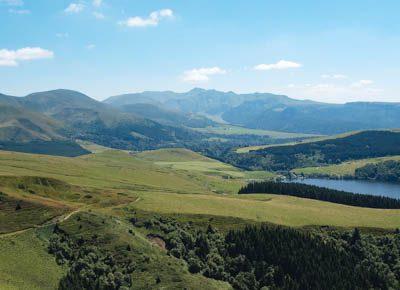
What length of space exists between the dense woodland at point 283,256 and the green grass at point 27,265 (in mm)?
37889

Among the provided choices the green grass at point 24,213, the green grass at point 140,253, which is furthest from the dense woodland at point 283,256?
the green grass at point 24,213

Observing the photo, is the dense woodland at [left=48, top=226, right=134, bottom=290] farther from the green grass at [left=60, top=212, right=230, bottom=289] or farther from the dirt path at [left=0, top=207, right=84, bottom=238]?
the dirt path at [left=0, top=207, right=84, bottom=238]

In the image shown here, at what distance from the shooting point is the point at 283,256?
15388cm

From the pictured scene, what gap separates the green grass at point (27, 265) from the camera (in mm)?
116875

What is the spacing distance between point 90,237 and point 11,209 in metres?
33.0

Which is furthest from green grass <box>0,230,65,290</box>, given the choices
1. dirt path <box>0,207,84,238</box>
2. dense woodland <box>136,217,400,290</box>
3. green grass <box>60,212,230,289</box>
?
dense woodland <box>136,217,400,290</box>

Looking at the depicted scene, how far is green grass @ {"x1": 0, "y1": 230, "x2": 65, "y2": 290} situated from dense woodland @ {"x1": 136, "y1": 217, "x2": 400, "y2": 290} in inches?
1492

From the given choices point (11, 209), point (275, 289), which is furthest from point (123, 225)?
point (275, 289)

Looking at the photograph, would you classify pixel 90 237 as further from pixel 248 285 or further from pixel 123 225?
pixel 248 285

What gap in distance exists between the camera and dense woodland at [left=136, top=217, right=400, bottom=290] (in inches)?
5610

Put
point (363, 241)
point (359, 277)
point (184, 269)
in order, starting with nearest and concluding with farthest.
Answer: point (184, 269)
point (359, 277)
point (363, 241)

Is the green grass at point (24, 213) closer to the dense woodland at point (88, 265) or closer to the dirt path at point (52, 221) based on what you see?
the dirt path at point (52, 221)

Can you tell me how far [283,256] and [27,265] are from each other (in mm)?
79921

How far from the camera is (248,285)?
458ft
